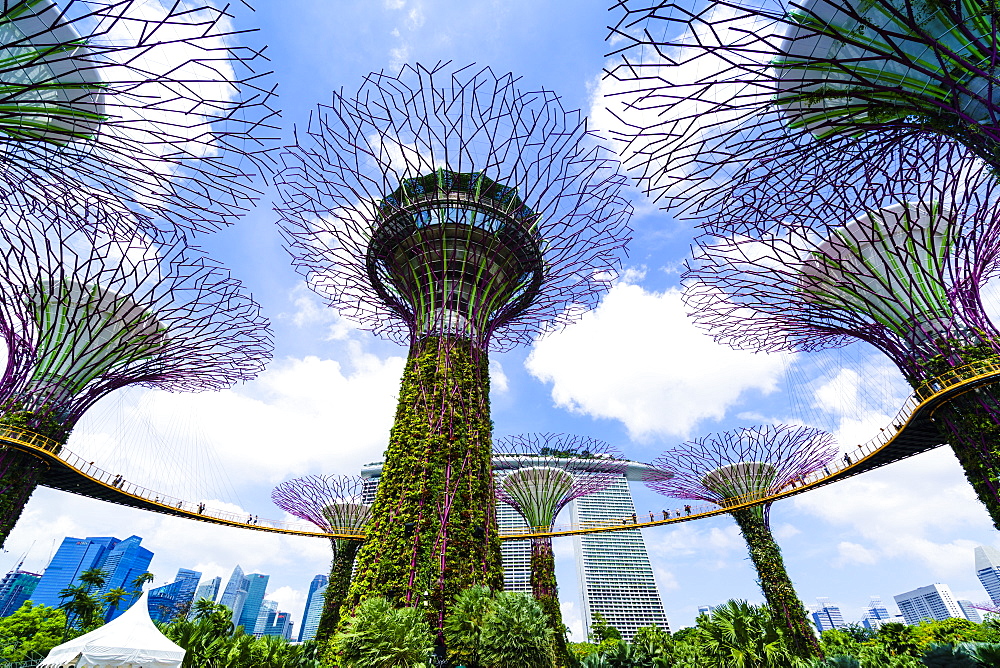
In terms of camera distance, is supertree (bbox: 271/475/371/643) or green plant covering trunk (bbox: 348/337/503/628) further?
supertree (bbox: 271/475/371/643)

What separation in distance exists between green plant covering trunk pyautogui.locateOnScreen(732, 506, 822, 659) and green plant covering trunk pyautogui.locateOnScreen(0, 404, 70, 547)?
31.9 metres

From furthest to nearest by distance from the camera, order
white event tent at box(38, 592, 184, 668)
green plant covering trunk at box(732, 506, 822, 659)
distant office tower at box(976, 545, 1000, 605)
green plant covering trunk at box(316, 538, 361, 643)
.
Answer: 1. distant office tower at box(976, 545, 1000, 605)
2. green plant covering trunk at box(316, 538, 361, 643)
3. green plant covering trunk at box(732, 506, 822, 659)
4. white event tent at box(38, 592, 184, 668)

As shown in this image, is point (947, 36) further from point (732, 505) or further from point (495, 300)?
point (732, 505)

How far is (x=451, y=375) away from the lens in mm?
16125

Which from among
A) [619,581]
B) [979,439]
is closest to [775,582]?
[979,439]

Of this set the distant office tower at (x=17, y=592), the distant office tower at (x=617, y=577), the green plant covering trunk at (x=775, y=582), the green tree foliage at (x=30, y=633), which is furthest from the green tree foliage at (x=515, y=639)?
the distant office tower at (x=17, y=592)

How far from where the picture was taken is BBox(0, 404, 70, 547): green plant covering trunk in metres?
18.2

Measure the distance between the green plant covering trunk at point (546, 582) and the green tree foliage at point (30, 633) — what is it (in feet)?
85.0

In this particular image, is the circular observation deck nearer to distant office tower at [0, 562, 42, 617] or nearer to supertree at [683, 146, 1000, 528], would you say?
supertree at [683, 146, 1000, 528]

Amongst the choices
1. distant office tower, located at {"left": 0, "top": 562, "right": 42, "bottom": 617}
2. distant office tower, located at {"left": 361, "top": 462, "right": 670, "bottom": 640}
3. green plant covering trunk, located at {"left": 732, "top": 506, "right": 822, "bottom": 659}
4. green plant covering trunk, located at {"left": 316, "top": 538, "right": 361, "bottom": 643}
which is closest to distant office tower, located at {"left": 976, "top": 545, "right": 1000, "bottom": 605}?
distant office tower, located at {"left": 361, "top": 462, "right": 670, "bottom": 640}

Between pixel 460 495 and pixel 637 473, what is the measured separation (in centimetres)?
9914

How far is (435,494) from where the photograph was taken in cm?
1407

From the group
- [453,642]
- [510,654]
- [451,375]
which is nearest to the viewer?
[510,654]

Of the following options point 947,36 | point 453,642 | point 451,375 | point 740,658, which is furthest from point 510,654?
point 947,36
